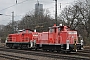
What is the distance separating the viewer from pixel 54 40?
78.7ft

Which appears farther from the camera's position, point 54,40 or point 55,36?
point 54,40

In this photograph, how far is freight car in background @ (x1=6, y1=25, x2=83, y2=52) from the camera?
22.0 m

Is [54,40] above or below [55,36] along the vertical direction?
below

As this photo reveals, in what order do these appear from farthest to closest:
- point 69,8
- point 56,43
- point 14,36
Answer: point 69,8, point 14,36, point 56,43

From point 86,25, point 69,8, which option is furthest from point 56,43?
point 69,8

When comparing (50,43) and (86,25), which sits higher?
(86,25)

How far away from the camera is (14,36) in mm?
33562

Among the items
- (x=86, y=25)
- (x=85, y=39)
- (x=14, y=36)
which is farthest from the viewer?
(x=86, y=25)

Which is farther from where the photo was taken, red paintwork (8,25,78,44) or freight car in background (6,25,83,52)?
red paintwork (8,25,78,44)

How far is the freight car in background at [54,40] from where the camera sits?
22.0 m

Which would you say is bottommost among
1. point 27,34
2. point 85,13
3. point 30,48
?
point 30,48

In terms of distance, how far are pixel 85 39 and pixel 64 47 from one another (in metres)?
15.4

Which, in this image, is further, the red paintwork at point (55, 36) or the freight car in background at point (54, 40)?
the red paintwork at point (55, 36)

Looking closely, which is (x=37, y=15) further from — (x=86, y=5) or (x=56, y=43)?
(x=56, y=43)
